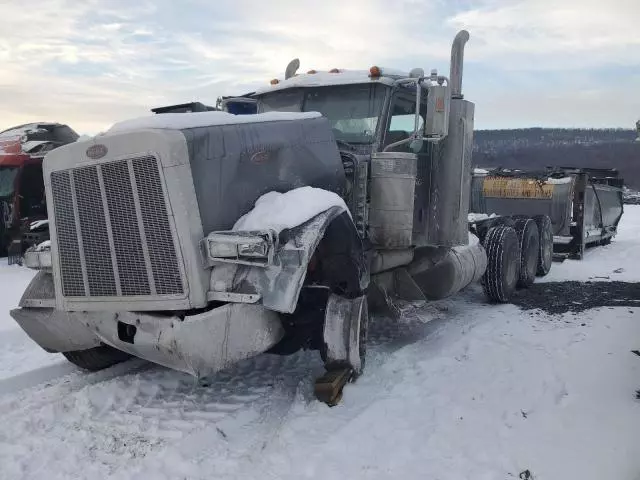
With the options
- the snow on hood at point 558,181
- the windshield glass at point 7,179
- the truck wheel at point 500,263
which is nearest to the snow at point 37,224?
the windshield glass at point 7,179

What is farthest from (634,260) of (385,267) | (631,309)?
(385,267)

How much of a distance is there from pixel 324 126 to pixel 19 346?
3.60m

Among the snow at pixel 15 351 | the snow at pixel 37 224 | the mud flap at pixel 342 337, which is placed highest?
the mud flap at pixel 342 337

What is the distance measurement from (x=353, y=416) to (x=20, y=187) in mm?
10244

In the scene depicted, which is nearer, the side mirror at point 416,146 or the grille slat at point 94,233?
the grille slat at point 94,233

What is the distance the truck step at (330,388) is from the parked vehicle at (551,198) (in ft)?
22.8

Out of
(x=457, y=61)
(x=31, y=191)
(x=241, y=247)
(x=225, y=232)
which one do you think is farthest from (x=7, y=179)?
(x=241, y=247)

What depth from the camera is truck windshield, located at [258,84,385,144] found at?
5551mm

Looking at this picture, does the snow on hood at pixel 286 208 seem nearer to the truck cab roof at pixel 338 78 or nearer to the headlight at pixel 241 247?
the headlight at pixel 241 247

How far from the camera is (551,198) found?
11.0m

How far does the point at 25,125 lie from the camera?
13.9 metres

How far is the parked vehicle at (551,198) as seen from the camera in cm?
1107

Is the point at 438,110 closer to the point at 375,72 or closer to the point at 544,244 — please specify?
the point at 375,72

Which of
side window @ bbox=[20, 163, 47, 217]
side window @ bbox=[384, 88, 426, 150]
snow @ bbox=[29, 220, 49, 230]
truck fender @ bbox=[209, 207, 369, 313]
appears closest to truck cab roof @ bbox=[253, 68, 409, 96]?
side window @ bbox=[384, 88, 426, 150]
